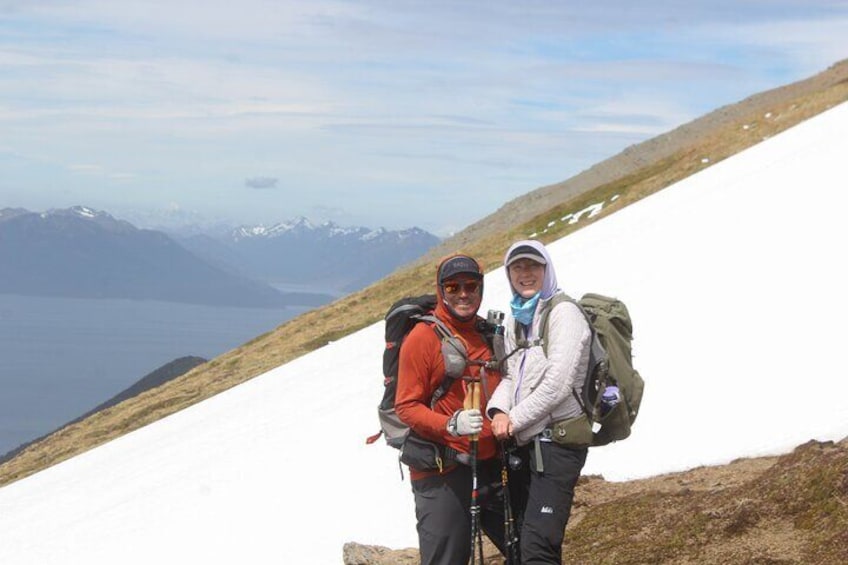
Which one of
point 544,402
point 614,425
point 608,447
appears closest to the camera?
point 544,402

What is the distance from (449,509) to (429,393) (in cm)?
93

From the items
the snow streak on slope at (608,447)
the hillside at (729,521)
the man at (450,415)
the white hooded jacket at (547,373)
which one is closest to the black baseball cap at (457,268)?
the man at (450,415)

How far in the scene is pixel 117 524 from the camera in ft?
75.4

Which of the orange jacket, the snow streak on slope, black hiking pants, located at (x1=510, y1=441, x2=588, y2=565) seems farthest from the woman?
the snow streak on slope

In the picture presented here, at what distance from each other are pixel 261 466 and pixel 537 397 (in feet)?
56.1

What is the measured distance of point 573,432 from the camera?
7137 millimetres

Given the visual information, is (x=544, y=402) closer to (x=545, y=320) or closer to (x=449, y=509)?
(x=545, y=320)

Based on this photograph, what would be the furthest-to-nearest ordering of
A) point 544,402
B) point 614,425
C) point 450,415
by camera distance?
point 450,415 → point 614,425 → point 544,402

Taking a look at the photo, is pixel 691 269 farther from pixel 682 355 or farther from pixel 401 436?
pixel 401 436

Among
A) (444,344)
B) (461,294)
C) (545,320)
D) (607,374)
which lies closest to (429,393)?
(444,344)

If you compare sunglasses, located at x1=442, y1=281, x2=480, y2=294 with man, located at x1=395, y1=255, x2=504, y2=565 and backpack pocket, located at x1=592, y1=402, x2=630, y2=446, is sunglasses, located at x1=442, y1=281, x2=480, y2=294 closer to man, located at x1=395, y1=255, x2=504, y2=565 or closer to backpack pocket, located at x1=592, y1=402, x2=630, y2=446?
man, located at x1=395, y1=255, x2=504, y2=565

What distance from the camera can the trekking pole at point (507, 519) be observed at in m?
7.50

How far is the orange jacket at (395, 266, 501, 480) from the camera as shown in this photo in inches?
288

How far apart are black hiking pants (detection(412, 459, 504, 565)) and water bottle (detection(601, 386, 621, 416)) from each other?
1021 mm
